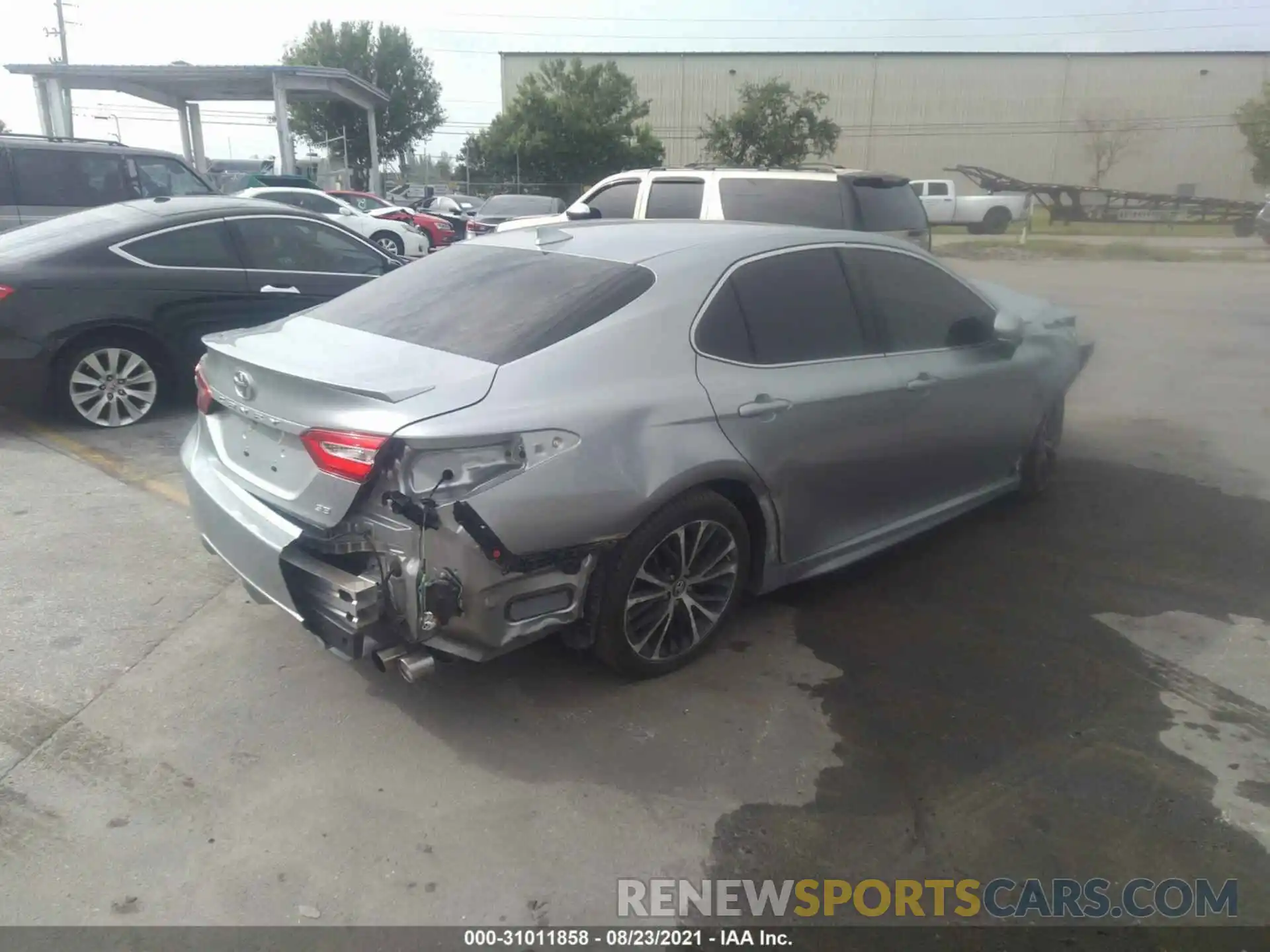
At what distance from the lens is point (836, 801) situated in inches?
119

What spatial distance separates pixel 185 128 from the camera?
3117cm

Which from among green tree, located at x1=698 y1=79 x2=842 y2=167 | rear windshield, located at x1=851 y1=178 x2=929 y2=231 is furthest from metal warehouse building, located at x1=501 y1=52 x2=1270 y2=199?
rear windshield, located at x1=851 y1=178 x2=929 y2=231

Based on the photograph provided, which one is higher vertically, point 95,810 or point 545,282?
point 545,282

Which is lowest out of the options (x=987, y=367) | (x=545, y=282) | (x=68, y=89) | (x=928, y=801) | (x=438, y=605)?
(x=928, y=801)

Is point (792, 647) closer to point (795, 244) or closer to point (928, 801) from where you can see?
point (928, 801)

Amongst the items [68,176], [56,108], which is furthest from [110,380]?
[56,108]

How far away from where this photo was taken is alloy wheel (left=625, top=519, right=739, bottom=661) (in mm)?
3500

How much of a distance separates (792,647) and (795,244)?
1.72 m

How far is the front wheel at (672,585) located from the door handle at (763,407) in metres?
0.34

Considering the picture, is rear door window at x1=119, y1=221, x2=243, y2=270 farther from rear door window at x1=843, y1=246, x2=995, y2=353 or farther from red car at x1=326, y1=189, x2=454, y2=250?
red car at x1=326, y1=189, x2=454, y2=250

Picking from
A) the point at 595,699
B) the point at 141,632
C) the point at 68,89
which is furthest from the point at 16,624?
the point at 68,89

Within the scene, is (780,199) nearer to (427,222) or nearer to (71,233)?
(71,233)

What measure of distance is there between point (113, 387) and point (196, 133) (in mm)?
28500

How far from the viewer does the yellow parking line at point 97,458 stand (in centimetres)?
551
